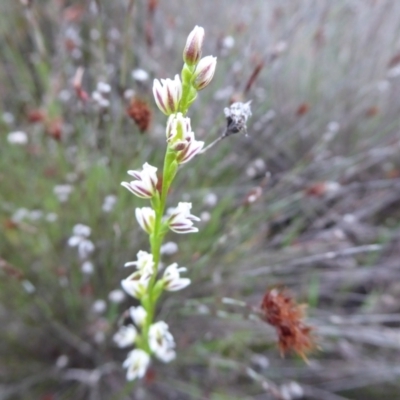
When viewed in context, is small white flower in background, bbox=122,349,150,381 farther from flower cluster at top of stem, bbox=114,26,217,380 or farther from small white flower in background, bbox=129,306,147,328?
flower cluster at top of stem, bbox=114,26,217,380

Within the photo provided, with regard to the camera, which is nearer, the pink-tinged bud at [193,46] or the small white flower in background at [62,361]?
the pink-tinged bud at [193,46]

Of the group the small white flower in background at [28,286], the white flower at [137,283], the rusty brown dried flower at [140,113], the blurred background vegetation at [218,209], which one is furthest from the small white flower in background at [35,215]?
the white flower at [137,283]

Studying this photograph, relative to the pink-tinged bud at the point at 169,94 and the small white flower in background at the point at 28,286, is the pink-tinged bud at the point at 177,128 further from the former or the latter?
the small white flower in background at the point at 28,286

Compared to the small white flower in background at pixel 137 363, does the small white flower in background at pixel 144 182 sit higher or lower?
higher

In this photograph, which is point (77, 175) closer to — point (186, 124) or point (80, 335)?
point (80, 335)

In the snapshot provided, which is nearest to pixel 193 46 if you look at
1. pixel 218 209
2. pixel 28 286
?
pixel 28 286

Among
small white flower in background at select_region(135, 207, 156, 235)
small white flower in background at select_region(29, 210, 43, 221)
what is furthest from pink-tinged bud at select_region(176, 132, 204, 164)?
small white flower in background at select_region(29, 210, 43, 221)

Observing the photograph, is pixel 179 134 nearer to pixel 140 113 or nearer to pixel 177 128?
pixel 177 128
